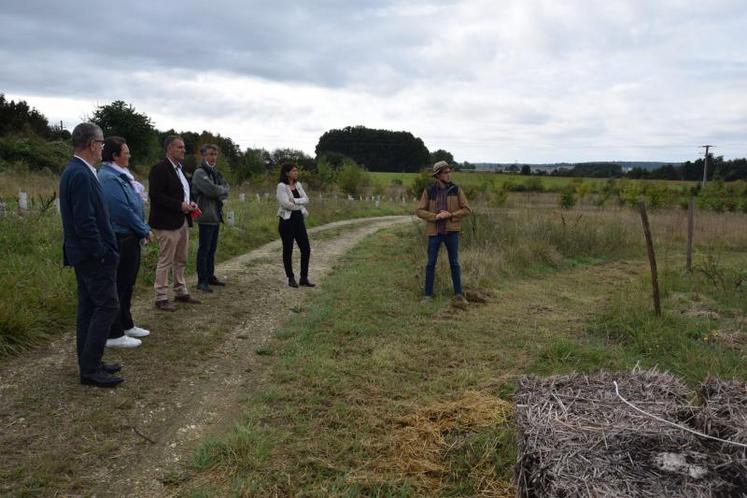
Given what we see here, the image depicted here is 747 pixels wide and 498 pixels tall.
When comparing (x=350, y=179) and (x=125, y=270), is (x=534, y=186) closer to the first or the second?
(x=350, y=179)

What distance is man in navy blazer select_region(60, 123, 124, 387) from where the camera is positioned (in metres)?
3.89

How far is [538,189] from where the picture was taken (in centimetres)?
4278

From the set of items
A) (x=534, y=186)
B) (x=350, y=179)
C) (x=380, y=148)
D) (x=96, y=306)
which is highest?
(x=380, y=148)

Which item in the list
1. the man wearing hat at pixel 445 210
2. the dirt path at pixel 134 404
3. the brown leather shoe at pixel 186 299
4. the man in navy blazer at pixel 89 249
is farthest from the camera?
the man wearing hat at pixel 445 210

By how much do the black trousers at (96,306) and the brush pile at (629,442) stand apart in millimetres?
3119

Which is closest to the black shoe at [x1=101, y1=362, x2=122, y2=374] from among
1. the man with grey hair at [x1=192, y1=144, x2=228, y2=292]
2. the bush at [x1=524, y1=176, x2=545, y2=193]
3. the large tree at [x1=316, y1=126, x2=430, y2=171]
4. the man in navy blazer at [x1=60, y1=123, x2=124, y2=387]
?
the man in navy blazer at [x1=60, y1=123, x2=124, y2=387]

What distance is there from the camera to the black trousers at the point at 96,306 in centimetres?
400

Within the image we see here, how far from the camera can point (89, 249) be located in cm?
391

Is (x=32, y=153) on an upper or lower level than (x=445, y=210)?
upper

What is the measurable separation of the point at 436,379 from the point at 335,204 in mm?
19925

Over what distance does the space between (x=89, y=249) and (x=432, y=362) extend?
3134 millimetres

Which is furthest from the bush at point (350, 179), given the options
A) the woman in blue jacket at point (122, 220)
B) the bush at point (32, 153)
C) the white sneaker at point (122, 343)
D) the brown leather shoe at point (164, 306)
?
the white sneaker at point (122, 343)

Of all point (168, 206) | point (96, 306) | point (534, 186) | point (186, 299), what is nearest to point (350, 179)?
point (534, 186)

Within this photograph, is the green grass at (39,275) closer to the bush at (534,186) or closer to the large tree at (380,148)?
the bush at (534,186)
